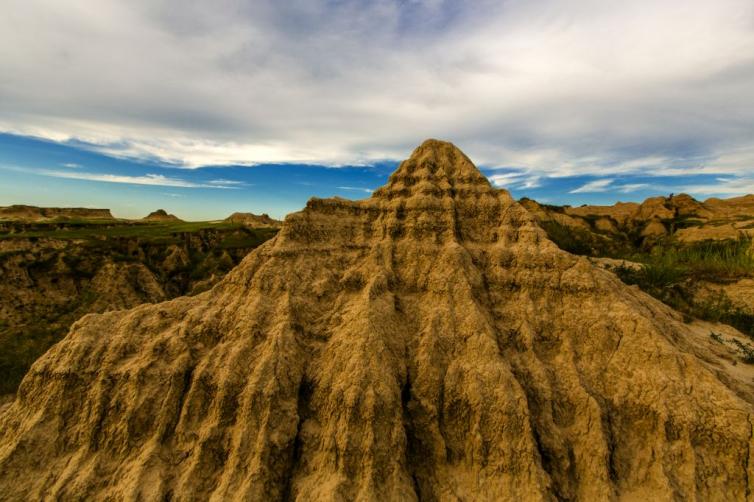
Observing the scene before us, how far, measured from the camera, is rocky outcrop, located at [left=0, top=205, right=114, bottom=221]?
9906cm

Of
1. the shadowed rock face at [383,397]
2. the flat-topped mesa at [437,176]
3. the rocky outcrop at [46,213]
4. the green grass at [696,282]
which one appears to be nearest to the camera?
the shadowed rock face at [383,397]

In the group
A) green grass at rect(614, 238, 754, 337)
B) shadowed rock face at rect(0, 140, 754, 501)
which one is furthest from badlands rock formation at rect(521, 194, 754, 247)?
shadowed rock face at rect(0, 140, 754, 501)

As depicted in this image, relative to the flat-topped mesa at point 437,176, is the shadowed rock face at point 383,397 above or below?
below

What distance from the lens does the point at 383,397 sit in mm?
12258

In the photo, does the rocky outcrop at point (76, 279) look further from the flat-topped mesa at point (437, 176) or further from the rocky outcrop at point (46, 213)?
the rocky outcrop at point (46, 213)

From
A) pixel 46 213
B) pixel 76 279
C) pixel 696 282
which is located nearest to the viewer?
pixel 696 282

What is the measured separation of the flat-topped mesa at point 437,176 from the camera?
1888cm

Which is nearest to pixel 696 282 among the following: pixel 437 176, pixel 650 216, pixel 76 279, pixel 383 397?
pixel 437 176

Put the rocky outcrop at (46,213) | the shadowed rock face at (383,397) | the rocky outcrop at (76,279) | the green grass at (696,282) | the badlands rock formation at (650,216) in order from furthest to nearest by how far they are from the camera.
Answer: the rocky outcrop at (46,213)
the badlands rock formation at (650,216)
the rocky outcrop at (76,279)
the green grass at (696,282)
the shadowed rock face at (383,397)

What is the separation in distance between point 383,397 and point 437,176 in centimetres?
1205

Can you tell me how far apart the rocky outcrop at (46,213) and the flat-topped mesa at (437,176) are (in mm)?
110866

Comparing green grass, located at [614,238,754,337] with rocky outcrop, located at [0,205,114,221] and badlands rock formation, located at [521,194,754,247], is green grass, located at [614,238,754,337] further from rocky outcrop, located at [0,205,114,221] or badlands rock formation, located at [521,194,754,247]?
rocky outcrop, located at [0,205,114,221]

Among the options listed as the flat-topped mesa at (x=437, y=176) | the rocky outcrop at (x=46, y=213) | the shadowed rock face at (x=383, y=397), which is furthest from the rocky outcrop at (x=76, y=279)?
the rocky outcrop at (x=46, y=213)

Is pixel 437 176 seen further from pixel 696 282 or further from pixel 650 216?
pixel 650 216
